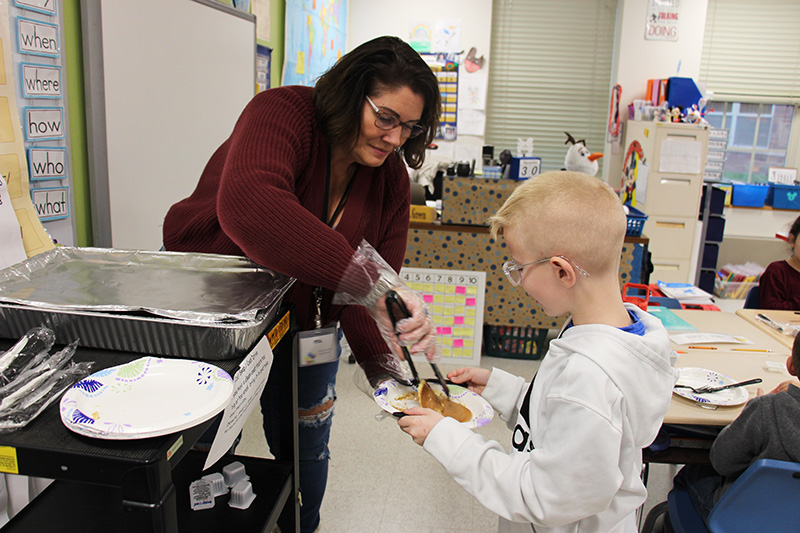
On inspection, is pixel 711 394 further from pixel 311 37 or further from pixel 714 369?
pixel 311 37

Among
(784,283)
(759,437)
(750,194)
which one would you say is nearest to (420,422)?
(759,437)

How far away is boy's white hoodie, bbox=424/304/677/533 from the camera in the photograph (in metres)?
0.86

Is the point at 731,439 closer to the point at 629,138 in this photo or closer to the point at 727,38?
the point at 629,138

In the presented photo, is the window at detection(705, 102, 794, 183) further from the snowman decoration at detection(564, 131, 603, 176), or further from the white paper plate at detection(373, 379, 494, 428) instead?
the white paper plate at detection(373, 379, 494, 428)

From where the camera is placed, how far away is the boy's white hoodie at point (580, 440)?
0.86 meters

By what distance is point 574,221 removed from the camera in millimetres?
958

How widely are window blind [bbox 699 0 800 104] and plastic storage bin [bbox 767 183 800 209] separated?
93 centimetres

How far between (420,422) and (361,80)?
0.68 metres

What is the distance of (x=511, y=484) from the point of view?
3.02 feet

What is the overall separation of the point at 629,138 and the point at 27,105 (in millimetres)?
4729

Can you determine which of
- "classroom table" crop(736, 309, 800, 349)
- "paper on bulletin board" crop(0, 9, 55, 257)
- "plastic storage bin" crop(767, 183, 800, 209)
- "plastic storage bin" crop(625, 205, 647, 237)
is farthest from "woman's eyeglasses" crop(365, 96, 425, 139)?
"plastic storage bin" crop(767, 183, 800, 209)

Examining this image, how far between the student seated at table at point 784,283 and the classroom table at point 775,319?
0.45 ft

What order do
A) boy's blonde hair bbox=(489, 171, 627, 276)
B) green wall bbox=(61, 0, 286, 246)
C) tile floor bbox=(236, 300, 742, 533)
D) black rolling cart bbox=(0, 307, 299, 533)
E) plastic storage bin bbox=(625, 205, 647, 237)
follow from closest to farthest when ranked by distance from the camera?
black rolling cart bbox=(0, 307, 299, 533), boy's blonde hair bbox=(489, 171, 627, 276), green wall bbox=(61, 0, 286, 246), tile floor bbox=(236, 300, 742, 533), plastic storage bin bbox=(625, 205, 647, 237)

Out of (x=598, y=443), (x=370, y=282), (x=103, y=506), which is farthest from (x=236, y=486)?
(x=598, y=443)
